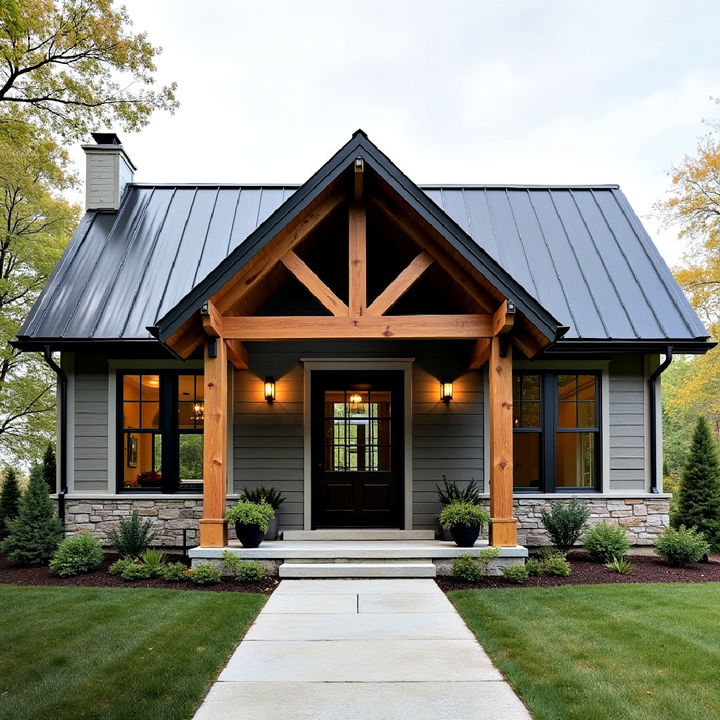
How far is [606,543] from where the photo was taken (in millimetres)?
8297

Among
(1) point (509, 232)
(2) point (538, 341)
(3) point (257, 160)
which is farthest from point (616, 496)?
(3) point (257, 160)

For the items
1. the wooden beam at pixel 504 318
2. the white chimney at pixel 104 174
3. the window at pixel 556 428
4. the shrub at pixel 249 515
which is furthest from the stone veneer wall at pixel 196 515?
the white chimney at pixel 104 174

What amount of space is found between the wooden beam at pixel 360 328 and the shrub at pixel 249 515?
1.92 m

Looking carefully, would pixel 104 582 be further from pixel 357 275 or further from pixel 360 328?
pixel 357 275

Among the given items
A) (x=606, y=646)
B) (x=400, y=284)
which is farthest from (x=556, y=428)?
(x=606, y=646)

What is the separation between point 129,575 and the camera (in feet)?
24.5

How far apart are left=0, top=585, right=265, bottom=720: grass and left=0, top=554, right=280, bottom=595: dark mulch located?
0.32 m

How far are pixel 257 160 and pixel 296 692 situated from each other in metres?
55.9

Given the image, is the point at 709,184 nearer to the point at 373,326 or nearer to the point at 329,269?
the point at 329,269

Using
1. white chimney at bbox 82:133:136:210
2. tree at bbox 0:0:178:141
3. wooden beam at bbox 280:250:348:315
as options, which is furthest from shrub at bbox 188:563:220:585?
white chimney at bbox 82:133:136:210

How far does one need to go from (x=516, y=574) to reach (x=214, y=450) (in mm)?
3561

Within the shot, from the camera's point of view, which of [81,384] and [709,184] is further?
[709,184]

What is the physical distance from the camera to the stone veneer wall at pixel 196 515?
9.12 metres

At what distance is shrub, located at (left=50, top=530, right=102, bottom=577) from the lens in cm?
784
